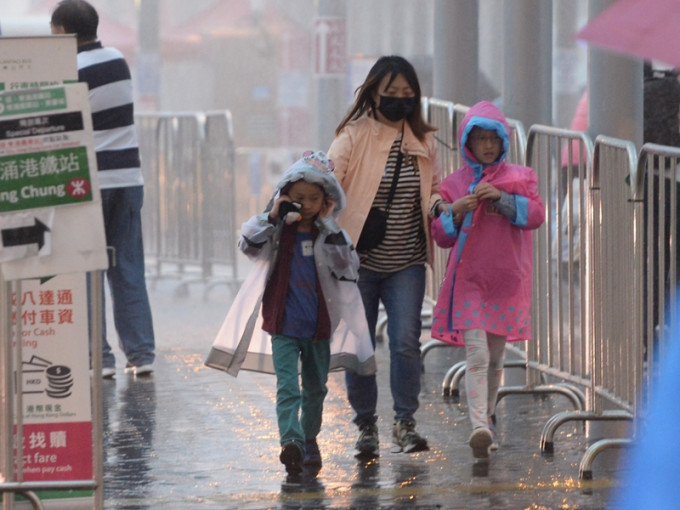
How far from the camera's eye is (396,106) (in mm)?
6797

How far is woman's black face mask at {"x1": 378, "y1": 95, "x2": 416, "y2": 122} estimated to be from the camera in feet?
22.3

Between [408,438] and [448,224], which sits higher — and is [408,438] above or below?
below

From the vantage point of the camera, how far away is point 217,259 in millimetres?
13430

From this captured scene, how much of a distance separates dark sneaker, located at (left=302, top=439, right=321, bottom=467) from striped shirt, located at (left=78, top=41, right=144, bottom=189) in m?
2.30

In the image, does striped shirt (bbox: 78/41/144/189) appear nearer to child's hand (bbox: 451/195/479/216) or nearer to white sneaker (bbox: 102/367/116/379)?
white sneaker (bbox: 102/367/116/379)

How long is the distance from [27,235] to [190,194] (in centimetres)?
855

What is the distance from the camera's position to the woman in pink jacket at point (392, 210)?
679 cm

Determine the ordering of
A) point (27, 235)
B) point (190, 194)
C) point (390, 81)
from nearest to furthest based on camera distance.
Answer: point (27, 235), point (390, 81), point (190, 194)

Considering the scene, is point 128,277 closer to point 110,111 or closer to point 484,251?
point 110,111

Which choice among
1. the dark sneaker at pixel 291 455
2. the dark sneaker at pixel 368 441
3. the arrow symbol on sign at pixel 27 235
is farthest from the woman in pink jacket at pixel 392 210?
the arrow symbol on sign at pixel 27 235

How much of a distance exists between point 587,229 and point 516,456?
44.8 inches

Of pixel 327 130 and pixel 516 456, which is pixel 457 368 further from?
pixel 327 130

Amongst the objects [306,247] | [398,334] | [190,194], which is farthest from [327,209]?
[190,194]

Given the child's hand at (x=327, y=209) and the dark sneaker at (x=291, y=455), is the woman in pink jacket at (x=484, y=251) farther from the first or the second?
the dark sneaker at (x=291, y=455)
